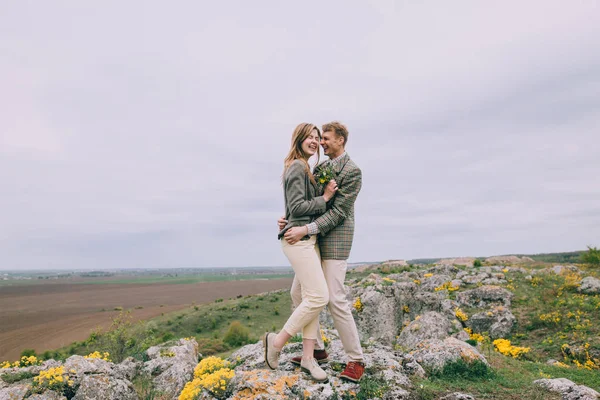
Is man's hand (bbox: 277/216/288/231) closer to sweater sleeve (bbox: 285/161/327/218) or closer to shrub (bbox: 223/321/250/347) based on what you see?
sweater sleeve (bbox: 285/161/327/218)

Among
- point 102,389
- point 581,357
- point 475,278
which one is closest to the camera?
point 102,389

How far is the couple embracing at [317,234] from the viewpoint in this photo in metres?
5.38

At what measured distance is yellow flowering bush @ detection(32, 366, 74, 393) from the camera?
670cm

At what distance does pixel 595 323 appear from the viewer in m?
14.0

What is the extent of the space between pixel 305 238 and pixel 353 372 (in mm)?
2445

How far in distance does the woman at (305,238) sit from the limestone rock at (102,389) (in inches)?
165

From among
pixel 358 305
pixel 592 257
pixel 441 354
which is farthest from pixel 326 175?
pixel 592 257

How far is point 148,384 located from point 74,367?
149 inches

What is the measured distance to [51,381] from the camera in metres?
6.75

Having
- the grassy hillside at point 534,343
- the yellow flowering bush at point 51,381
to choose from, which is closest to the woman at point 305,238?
the grassy hillside at point 534,343

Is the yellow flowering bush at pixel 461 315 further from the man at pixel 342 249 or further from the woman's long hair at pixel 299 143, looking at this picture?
the woman's long hair at pixel 299 143

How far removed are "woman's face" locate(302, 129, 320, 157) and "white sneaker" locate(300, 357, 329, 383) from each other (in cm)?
352

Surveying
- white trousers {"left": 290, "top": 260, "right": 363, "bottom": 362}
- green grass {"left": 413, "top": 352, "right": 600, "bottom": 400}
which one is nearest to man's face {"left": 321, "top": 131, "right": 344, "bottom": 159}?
white trousers {"left": 290, "top": 260, "right": 363, "bottom": 362}

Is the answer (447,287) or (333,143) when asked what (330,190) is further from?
(447,287)
